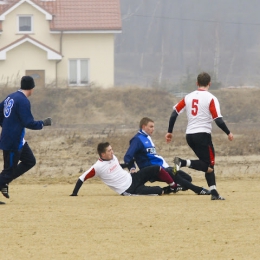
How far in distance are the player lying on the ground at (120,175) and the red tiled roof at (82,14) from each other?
4079 cm

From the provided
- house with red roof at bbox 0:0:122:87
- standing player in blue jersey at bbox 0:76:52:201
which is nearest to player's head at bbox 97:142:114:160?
standing player in blue jersey at bbox 0:76:52:201

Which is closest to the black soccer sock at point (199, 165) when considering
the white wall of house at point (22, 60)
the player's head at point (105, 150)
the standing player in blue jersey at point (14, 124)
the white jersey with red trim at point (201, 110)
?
the white jersey with red trim at point (201, 110)

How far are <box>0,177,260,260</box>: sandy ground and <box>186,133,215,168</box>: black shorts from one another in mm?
548

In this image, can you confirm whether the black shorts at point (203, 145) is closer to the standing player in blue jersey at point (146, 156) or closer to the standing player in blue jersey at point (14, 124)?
the standing player in blue jersey at point (146, 156)

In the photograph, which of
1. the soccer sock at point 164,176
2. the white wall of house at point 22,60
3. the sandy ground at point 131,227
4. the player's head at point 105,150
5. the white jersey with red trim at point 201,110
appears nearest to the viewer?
the sandy ground at point 131,227

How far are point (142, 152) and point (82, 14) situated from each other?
42617 mm

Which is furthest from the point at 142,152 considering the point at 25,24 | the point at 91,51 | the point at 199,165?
the point at 25,24

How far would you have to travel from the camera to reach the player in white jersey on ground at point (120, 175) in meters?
13.0

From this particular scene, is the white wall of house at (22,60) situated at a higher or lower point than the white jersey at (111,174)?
lower

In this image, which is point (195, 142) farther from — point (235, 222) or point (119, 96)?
point (119, 96)

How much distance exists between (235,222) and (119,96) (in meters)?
36.7

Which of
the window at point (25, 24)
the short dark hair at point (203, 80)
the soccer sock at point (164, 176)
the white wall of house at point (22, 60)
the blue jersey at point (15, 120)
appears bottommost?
the white wall of house at point (22, 60)

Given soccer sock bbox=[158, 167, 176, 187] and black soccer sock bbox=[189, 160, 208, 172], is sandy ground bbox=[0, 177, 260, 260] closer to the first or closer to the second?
soccer sock bbox=[158, 167, 176, 187]

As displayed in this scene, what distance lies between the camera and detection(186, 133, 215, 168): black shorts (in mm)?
12234
